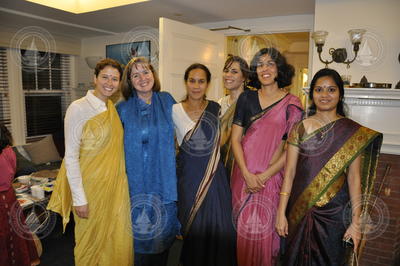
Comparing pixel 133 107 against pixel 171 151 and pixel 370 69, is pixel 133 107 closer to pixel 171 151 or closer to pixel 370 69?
pixel 171 151

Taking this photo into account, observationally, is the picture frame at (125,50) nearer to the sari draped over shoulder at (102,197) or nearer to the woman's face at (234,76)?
the woman's face at (234,76)

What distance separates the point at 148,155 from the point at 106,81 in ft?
1.56

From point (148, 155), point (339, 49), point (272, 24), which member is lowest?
point (148, 155)

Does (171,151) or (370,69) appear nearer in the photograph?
(171,151)

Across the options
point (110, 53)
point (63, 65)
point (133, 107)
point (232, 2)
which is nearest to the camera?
point (133, 107)

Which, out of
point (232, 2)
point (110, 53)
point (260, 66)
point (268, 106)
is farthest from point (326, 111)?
point (110, 53)

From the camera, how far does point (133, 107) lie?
175 cm

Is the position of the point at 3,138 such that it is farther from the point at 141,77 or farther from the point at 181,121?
the point at 181,121

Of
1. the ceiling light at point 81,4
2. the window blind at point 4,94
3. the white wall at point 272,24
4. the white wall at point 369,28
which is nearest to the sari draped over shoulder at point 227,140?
the white wall at point 369,28

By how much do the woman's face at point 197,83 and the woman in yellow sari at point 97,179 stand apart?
0.42 m

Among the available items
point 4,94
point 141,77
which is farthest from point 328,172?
point 4,94

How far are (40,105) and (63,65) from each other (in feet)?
2.53

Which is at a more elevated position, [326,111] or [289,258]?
[326,111]

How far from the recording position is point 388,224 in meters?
2.47
